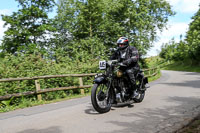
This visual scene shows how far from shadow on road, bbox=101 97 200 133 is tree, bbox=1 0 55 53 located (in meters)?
20.5

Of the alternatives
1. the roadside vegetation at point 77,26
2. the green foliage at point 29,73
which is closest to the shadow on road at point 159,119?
the green foliage at point 29,73

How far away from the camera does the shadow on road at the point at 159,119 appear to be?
162 inches

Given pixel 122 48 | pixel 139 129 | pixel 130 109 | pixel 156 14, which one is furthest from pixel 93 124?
pixel 156 14

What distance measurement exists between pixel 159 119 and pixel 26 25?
24529 millimetres

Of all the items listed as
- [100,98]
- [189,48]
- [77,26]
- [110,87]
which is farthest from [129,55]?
[189,48]

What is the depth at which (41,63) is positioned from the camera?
10.2 meters

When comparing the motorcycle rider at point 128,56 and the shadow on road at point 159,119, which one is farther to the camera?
the motorcycle rider at point 128,56

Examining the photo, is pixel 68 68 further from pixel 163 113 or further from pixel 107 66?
pixel 163 113

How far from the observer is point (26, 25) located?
26.3 metres

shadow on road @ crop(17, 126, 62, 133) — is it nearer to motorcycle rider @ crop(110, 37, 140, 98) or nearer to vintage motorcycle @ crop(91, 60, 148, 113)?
vintage motorcycle @ crop(91, 60, 148, 113)

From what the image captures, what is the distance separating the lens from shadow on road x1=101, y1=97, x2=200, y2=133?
4105 millimetres

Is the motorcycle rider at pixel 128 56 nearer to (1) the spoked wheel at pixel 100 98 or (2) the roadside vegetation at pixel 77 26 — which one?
(1) the spoked wheel at pixel 100 98

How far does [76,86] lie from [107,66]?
476 centimetres

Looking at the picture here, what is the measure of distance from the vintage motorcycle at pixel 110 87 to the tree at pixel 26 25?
1949 cm
